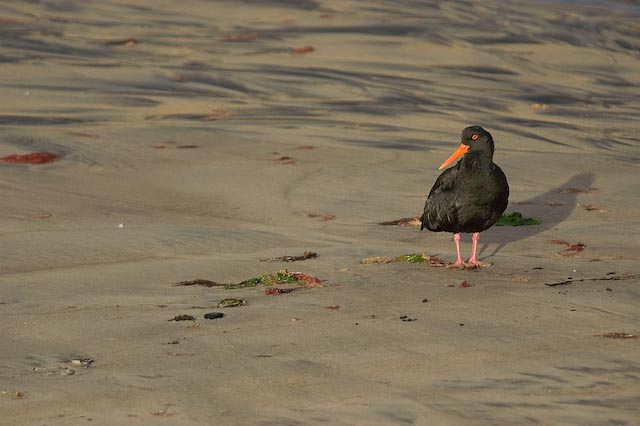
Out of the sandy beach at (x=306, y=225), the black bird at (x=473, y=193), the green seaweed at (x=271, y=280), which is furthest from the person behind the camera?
Result: the black bird at (x=473, y=193)

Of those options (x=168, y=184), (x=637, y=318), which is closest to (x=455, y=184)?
(x=637, y=318)

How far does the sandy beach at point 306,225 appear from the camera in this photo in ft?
21.1

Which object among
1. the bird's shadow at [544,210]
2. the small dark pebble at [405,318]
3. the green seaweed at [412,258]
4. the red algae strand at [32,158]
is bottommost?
the red algae strand at [32,158]

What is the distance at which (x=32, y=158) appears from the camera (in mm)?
13867

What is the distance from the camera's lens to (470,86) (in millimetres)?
20438

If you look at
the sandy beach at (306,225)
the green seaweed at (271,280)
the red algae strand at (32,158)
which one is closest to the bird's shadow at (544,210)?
the sandy beach at (306,225)

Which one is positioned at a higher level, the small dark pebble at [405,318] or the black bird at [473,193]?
the black bird at [473,193]

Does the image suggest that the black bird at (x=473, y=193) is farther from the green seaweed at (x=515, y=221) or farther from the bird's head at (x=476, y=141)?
the green seaweed at (x=515, y=221)

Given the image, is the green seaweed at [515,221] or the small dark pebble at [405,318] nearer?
the small dark pebble at [405,318]

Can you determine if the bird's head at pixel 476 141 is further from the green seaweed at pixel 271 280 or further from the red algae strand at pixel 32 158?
the red algae strand at pixel 32 158

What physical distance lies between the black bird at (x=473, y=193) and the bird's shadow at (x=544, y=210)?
2.11 feet

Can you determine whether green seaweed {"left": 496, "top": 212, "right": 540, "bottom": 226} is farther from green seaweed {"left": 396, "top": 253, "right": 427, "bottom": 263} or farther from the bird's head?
green seaweed {"left": 396, "top": 253, "right": 427, "bottom": 263}

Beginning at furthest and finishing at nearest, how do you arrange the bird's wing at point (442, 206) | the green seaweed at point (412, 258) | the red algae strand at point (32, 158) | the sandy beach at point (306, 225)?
1. the red algae strand at point (32, 158)
2. the bird's wing at point (442, 206)
3. the green seaweed at point (412, 258)
4. the sandy beach at point (306, 225)

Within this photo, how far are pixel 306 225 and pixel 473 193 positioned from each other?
7.44 feet
